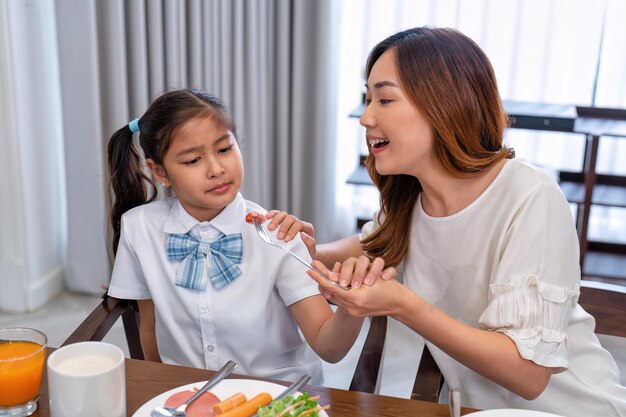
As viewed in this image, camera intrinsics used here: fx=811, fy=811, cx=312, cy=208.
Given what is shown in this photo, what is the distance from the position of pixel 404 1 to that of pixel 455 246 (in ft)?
6.60

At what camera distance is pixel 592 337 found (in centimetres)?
158

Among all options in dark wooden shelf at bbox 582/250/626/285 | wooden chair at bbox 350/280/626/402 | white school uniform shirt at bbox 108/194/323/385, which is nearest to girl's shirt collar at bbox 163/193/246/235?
white school uniform shirt at bbox 108/194/323/385

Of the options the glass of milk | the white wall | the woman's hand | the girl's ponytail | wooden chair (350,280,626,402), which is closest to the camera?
the glass of milk

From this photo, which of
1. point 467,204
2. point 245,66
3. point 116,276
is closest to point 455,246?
point 467,204

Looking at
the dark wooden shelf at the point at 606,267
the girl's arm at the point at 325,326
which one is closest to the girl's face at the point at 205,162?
the girl's arm at the point at 325,326

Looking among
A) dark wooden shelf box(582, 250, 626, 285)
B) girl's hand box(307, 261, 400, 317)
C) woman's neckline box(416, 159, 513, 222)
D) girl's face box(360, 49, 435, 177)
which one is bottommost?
dark wooden shelf box(582, 250, 626, 285)

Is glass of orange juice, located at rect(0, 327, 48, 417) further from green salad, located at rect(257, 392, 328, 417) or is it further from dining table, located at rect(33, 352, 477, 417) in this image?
green salad, located at rect(257, 392, 328, 417)

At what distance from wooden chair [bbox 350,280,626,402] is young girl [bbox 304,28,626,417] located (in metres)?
0.03

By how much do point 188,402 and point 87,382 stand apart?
16cm

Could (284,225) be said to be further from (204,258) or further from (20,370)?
(20,370)

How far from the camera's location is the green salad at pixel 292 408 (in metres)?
1.12

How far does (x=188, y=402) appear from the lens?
46.3 inches

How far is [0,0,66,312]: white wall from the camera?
2836 millimetres

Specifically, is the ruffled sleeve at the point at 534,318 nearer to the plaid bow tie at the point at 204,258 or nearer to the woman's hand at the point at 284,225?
the woman's hand at the point at 284,225
